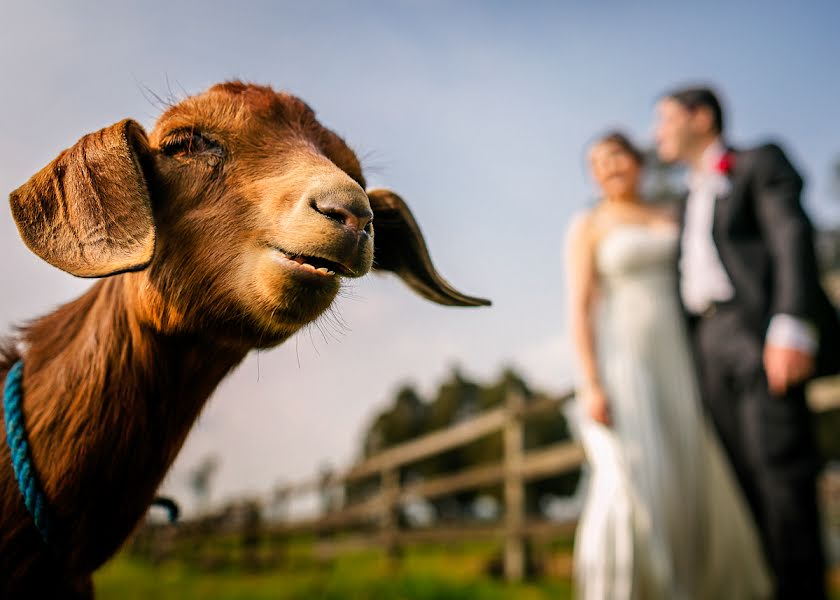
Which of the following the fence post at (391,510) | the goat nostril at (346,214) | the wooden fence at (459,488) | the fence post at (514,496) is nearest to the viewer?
the goat nostril at (346,214)

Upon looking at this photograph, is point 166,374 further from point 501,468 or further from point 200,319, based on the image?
point 501,468

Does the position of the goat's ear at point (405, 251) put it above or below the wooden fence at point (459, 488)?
above

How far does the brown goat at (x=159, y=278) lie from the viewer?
1.17 metres

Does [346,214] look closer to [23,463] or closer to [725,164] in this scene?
[23,463]

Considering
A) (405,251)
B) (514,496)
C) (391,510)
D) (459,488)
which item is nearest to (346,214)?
(405,251)

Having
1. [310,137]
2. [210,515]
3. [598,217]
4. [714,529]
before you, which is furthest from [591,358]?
[210,515]

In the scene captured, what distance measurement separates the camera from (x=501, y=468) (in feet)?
24.3

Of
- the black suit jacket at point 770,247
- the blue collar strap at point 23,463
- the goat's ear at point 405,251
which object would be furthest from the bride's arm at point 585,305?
the blue collar strap at point 23,463

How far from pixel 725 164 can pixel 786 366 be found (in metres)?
1.08

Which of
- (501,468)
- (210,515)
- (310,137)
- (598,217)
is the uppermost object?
(598,217)

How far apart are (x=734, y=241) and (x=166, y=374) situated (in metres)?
2.73

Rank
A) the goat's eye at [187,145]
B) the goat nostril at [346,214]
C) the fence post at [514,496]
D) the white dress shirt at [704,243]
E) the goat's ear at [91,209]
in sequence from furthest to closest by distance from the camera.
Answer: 1. the fence post at [514,496]
2. the white dress shirt at [704,243]
3. the goat's eye at [187,145]
4. the goat nostril at [346,214]
5. the goat's ear at [91,209]

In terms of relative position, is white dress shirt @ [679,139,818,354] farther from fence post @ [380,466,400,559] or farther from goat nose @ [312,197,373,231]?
fence post @ [380,466,400,559]

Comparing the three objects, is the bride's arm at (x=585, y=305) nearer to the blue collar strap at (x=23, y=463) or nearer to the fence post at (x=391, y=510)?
the blue collar strap at (x=23, y=463)
